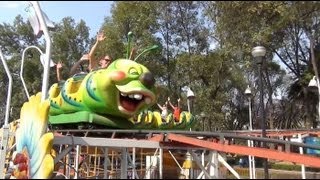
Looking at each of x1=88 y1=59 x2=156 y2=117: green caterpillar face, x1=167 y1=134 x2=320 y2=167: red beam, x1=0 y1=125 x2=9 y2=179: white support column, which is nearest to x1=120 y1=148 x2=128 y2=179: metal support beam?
x1=167 y1=134 x2=320 y2=167: red beam

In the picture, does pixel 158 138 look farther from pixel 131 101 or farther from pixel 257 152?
pixel 257 152

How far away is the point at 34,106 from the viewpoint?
7812 mm

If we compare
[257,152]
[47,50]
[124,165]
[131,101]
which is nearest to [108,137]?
[131,101]

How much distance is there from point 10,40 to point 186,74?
21.7 meters

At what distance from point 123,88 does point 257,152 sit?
5.34 metres

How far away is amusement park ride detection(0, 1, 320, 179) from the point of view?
289 inches

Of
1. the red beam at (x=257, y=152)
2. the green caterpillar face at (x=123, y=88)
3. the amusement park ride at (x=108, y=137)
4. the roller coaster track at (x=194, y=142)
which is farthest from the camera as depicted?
the green caterpillar face at (x=123, y=88)

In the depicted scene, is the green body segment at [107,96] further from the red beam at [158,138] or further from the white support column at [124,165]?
the white support column at [124,165]

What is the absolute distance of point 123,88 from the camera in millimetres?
12219

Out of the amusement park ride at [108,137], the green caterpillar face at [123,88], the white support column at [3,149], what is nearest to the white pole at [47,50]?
the amusement park ride at [108,137]

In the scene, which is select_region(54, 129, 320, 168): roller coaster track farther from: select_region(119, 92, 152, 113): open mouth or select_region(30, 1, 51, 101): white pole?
select_region(30, 1, 51, 101): white pole

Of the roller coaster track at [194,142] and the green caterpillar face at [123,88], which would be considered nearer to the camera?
the roller coaster track at [194,142]

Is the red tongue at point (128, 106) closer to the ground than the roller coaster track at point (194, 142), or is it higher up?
higher up

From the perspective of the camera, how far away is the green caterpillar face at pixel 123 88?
476 inches
